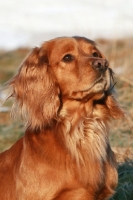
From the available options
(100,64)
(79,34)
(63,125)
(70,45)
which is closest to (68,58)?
(70,45)

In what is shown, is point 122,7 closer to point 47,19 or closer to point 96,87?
point 47,19

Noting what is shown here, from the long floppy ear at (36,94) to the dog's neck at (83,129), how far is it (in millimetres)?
125

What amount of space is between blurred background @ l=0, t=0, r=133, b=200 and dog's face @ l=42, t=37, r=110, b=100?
0.41 m

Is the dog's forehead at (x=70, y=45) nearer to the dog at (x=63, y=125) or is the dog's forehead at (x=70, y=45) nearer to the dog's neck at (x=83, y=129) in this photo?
the dog at (x=63, y=125)

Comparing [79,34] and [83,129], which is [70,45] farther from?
[79,34]

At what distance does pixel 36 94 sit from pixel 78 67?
1.65 feet

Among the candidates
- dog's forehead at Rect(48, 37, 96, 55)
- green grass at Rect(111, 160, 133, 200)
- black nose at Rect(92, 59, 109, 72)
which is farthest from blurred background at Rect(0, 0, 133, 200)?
black nose at Rect(92, 59, 109, 72)

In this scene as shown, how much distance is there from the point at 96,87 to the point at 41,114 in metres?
0.61

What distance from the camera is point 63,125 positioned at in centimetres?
512

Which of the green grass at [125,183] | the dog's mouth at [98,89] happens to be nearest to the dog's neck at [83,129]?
the dog's mouth at [98,89]

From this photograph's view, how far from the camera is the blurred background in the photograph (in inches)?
326

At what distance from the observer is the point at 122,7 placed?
23.0 metres

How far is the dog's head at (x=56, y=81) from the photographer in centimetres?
491

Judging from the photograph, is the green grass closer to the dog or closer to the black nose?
the dog
